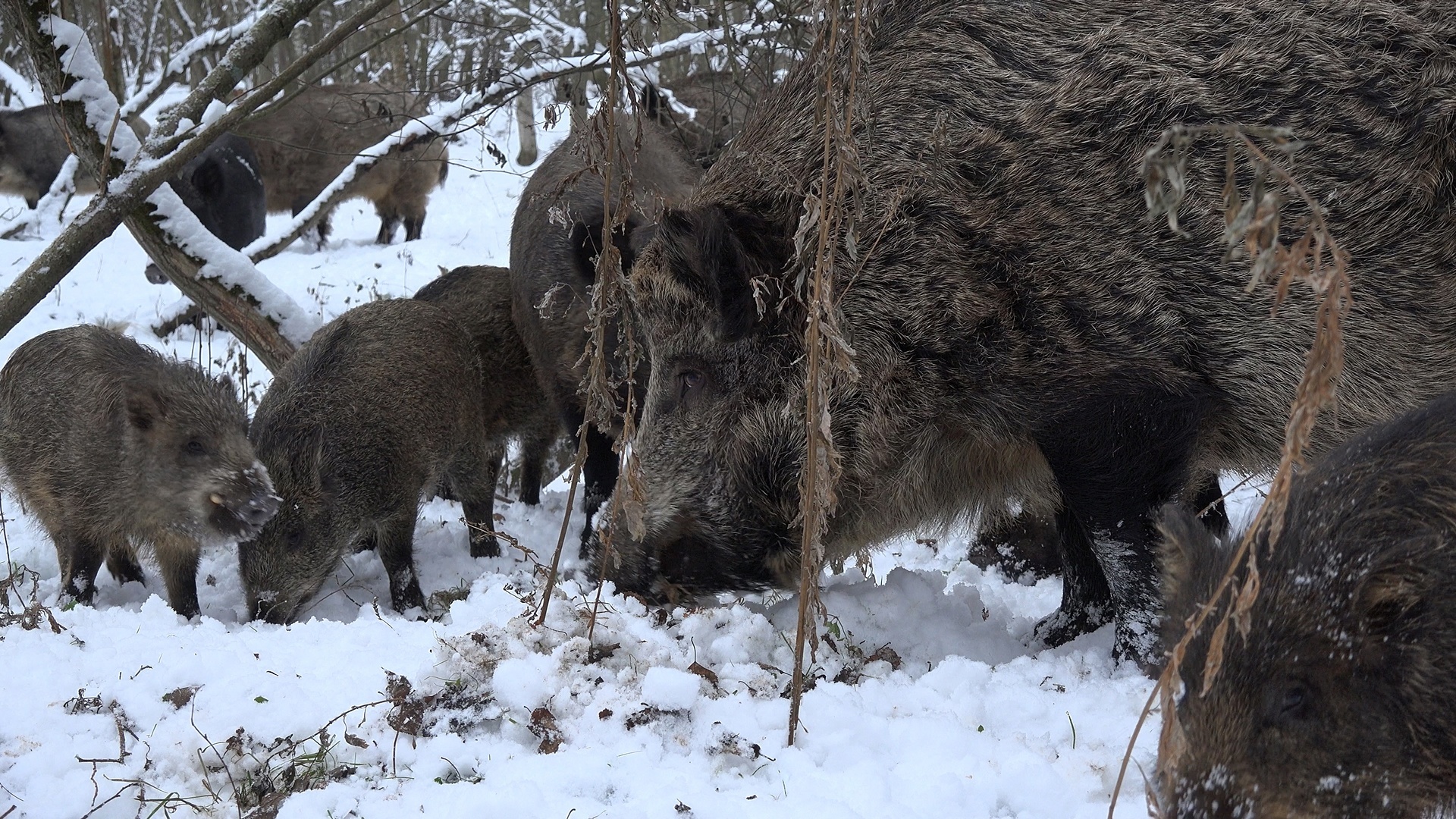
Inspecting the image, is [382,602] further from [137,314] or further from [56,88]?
[137,314]

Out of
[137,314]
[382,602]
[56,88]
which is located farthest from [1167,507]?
[137,314]

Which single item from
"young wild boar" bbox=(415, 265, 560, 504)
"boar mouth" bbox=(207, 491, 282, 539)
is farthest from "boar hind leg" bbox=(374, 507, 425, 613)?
"young wild boar" bbox=(415, 265, 560, 504)

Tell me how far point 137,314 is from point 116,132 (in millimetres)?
5786

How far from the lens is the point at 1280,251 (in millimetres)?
1825

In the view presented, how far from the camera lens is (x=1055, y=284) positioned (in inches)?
149

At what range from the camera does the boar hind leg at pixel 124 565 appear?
18.4 ft

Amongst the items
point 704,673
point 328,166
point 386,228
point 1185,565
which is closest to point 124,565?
point 704,673

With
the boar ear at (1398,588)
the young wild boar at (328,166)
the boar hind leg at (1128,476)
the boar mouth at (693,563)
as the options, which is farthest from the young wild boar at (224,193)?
the boar ear at (1398,588)

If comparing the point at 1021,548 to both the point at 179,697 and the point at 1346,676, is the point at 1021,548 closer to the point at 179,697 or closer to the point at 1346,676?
the point at 1346,676

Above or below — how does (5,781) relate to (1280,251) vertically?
below

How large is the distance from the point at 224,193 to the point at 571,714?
10.9 m

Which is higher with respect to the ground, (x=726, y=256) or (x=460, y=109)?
(x=460, y=109)

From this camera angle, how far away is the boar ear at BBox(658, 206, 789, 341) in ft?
12.8

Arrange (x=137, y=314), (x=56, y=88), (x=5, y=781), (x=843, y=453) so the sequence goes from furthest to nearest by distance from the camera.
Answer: (x=137, y=314)
(x=56, y=88)
(x=843, y=453)
(x=5, y=781)
